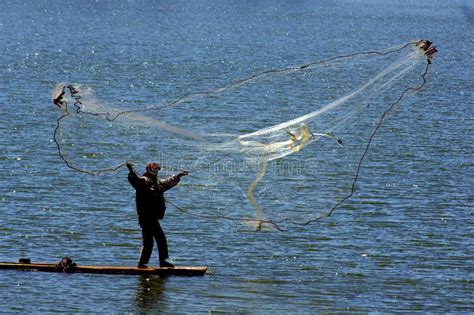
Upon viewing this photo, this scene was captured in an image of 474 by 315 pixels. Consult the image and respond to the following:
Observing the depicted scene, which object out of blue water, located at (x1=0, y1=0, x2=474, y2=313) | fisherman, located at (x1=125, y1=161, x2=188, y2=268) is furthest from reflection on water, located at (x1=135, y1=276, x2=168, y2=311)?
fisherman, located at (x1=125, y1=161, x2=188, y2=268)

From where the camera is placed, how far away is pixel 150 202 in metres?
20.8

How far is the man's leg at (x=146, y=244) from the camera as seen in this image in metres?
21.1

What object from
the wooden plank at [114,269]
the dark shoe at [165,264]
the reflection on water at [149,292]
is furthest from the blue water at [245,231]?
the dark shoe at [165,264]

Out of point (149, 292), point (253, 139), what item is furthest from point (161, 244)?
point (253, 139)

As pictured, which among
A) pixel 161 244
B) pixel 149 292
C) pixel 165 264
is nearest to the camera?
pixel 149 292

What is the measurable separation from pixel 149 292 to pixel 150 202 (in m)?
1.49

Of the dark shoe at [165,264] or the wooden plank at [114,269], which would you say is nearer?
the wooden plank at [114,269]

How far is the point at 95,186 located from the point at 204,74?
29849 millimetres

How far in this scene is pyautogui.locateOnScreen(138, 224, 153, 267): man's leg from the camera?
831 inches

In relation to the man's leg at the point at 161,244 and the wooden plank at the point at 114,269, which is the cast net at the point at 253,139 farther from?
the wooden plank at the point at 114,269

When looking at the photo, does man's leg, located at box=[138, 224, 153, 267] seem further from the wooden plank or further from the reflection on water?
the reflection on water

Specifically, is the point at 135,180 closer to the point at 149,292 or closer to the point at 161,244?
the point at 161,244

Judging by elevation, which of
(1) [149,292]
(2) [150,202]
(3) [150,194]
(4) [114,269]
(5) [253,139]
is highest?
(5) [253,139]

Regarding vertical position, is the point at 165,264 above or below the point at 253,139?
below
